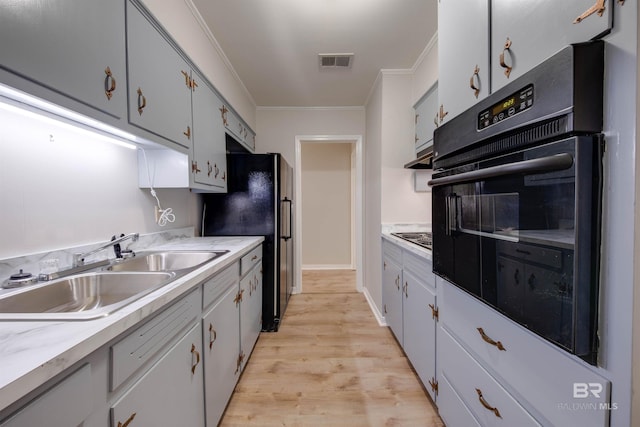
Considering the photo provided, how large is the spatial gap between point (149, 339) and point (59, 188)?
2.84 ft

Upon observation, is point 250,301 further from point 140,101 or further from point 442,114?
point 442,114

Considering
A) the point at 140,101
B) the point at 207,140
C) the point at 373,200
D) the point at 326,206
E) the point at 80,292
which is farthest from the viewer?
the point at 326,206

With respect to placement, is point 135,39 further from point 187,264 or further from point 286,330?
point 286,330

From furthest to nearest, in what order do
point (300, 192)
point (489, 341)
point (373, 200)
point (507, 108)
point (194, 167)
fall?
point (300, 192) → point (373, 200) → point (194, 167) → point (489, 341) → point (507, 108)

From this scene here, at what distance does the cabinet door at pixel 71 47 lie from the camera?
0.68 metres

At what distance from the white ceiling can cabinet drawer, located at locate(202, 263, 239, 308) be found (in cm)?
178

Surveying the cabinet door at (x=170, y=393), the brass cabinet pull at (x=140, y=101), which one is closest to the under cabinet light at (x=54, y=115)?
the brass cabinet pull at (x=140, y=101)

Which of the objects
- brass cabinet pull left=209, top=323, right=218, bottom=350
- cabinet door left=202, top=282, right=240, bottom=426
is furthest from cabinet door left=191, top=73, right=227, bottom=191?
brass cabinet pull left=209, top=323, right=218, bottom=350

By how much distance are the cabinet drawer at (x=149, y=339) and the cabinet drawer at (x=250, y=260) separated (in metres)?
0.67

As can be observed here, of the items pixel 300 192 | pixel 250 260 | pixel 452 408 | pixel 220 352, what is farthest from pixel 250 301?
pixel 300 192

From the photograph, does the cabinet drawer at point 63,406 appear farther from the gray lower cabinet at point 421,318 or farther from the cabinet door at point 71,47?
the gray lower cabinet at point 421,318

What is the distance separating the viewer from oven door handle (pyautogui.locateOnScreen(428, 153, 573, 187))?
57 centimetres

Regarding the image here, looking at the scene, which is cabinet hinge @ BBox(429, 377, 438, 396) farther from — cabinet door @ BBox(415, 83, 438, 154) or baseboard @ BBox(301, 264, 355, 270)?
baseboard @ BBox(301, 264, 355, 270)

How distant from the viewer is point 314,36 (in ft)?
6.84
